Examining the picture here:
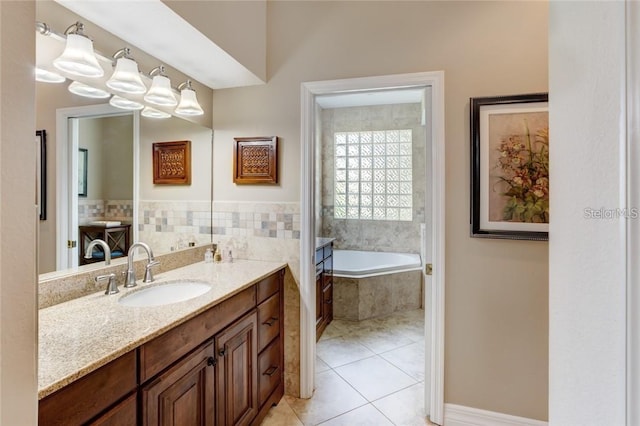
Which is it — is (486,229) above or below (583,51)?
below

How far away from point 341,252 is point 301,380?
244 centimetres

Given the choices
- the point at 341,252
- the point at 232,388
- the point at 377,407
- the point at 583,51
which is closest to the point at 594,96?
the point at 583,51

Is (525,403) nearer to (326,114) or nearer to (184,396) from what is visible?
(184,396)

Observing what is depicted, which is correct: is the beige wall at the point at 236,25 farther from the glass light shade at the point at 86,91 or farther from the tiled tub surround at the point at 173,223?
the tiled tub surround at the point at 173,223

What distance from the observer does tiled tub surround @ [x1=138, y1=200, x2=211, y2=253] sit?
1974mm

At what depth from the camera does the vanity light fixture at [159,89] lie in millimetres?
1810

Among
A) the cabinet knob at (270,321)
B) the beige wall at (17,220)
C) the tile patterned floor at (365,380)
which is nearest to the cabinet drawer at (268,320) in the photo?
the cabinet knob at (270,321)

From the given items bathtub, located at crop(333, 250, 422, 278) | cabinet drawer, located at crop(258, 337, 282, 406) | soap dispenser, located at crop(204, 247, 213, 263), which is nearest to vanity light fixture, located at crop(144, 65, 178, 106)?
soap dispenser, located at crop(204, 247, 213, 263)

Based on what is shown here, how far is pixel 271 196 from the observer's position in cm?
227

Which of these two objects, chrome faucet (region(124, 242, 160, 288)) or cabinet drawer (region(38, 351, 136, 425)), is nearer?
cabinet drawer (region(38, 351, 136, 425))

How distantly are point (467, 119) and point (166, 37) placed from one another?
1.69m

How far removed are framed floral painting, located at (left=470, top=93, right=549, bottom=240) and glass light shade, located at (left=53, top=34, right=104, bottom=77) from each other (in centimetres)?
191

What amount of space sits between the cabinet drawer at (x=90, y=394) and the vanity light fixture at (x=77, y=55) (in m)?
1.21

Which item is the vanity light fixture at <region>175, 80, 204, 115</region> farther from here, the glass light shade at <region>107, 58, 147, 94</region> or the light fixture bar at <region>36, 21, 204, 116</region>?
the glass light shade at <region>107, 58, 147, 94</region>
